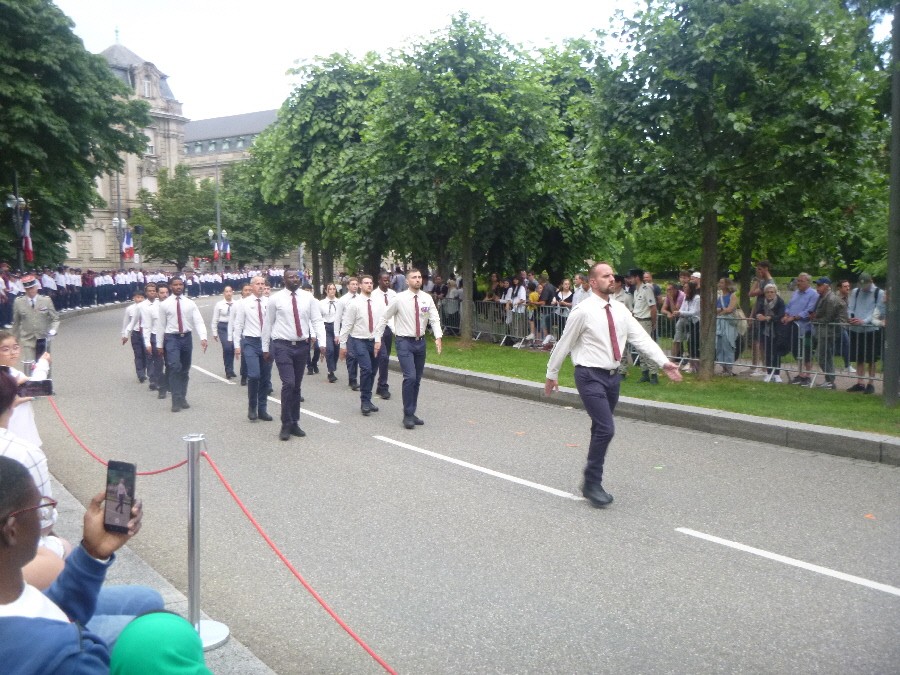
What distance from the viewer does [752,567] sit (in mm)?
5953

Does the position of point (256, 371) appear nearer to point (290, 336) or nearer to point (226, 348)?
point (290, 336)

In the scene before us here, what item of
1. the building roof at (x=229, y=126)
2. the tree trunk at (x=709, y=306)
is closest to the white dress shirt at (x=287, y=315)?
the tree trunk at (x=709, y=306)

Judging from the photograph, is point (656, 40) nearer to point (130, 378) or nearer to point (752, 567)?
point (752, 567)

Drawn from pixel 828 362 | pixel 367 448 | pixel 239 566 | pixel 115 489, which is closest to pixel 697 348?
pixel 828 362

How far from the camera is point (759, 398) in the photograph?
12.8 metres

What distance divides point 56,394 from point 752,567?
41.0 ft

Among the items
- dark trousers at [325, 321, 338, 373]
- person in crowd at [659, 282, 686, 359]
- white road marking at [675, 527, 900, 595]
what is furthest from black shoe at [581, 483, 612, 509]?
dark trousers at [325, 321, 338, 373]

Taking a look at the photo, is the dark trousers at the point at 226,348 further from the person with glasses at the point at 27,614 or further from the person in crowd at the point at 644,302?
the person with glasses at the point at 27,614

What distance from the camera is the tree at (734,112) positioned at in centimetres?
1266

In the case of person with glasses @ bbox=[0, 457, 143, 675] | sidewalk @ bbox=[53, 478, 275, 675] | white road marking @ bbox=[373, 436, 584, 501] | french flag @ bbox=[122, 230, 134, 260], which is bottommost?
white road marking @ bbox=[373, 436, 584, 501]

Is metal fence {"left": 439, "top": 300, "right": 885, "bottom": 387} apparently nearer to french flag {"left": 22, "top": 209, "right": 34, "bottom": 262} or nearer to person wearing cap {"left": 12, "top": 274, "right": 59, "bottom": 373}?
person wearing cap {"left": 12, "top": 274, "right": 59, "bottom": 373}

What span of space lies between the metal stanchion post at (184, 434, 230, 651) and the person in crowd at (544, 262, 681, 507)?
371cm

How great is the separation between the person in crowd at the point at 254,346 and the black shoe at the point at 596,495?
5.91 m

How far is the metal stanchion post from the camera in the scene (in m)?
4.73
